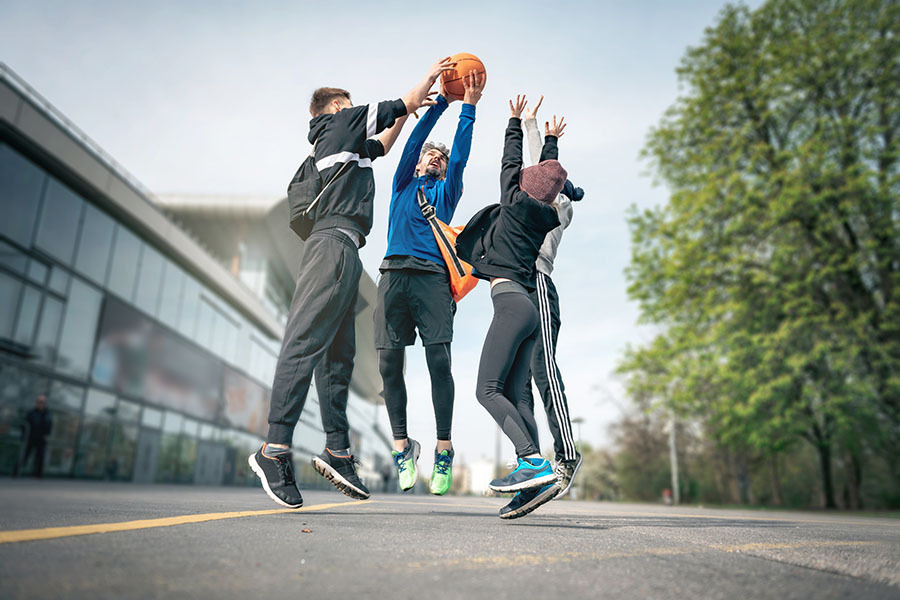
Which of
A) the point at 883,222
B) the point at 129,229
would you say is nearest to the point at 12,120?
the point at 129,229

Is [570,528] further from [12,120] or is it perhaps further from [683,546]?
[12,120]

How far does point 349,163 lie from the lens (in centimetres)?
386

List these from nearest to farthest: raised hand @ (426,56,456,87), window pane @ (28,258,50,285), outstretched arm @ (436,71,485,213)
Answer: raised hand @ (426,56,456,87), outstretched arm @ (436,71,485,213), window pane @ (28,258,50,285)

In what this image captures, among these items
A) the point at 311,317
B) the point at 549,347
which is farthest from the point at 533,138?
the point at 311,317

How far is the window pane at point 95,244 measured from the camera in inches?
664

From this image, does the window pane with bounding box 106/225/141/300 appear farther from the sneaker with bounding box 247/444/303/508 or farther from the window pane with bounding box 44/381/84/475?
the sneaker with bounding box 247/444/303/508

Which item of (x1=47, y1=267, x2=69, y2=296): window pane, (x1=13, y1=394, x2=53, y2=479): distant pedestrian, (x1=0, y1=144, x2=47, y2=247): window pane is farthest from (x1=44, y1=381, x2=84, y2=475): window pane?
(x1=0, y1=144, x2=47, y2=247): window pane

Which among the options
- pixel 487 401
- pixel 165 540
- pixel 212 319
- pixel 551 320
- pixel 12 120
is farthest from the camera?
pixel 212 319

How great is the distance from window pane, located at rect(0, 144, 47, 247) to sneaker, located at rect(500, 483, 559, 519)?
48.1 ft

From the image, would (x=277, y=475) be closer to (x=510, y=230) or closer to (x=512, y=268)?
(x=512, y=268)

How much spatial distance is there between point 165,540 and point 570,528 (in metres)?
2.08

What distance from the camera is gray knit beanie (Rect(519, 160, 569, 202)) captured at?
3998 mm

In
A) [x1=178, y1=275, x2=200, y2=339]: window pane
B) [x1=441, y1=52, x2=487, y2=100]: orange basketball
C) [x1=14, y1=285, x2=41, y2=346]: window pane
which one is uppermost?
[x1=178, y1=275, x2=200, y2=339]: window pane

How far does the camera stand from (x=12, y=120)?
13484 mm
